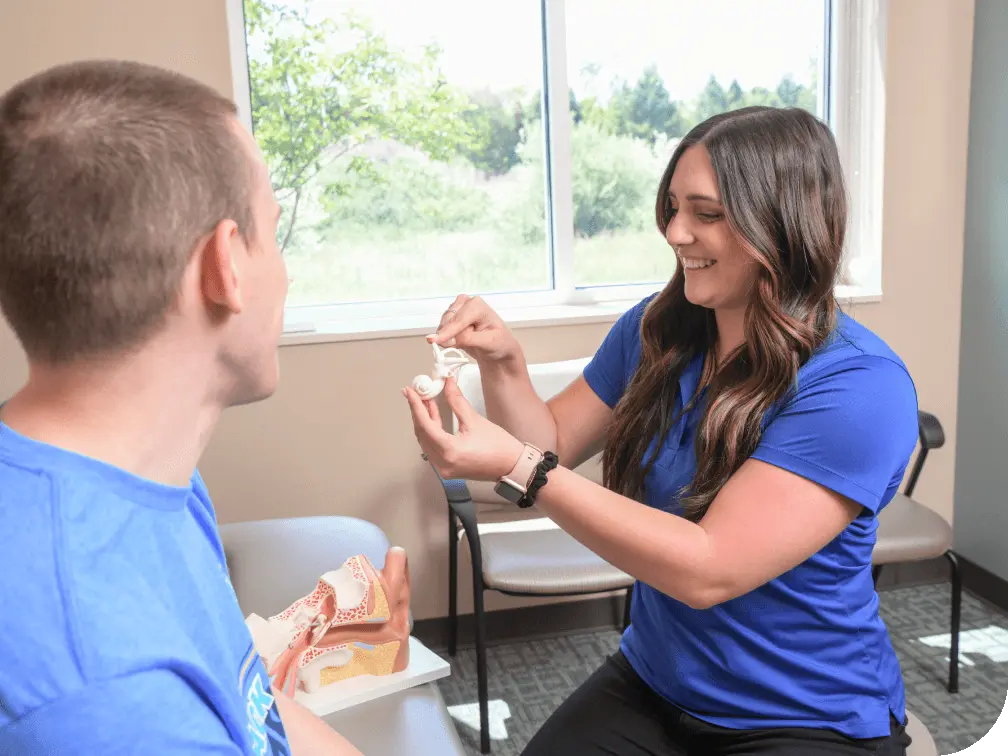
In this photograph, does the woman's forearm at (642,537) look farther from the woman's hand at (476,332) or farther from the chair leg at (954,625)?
the chair leg at (954,625)

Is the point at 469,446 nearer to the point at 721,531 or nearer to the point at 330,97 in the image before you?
the point at 721,531

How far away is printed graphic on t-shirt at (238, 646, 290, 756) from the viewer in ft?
2.85

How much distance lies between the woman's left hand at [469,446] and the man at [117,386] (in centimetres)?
55

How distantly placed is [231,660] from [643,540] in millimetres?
673

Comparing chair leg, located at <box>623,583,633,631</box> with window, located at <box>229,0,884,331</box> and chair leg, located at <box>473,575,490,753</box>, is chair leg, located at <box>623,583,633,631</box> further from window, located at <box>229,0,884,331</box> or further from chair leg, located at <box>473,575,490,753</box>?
window, located at <box>229,0,884,331</box>

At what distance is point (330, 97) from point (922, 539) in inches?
89.3

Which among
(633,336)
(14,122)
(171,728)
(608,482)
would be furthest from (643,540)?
(14,122)

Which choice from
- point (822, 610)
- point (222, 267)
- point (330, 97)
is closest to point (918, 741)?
point (822, 610)

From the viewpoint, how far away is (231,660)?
846mm

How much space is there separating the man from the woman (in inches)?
23.8

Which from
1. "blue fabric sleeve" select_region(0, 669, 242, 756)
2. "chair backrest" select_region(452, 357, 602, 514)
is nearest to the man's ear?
"blue fabric sleeve" select_region(0, 669, 242, 756)

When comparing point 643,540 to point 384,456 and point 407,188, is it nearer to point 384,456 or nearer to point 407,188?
point 384,456

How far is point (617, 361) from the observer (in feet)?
5.97

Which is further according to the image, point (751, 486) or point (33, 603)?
point (751, 486)
